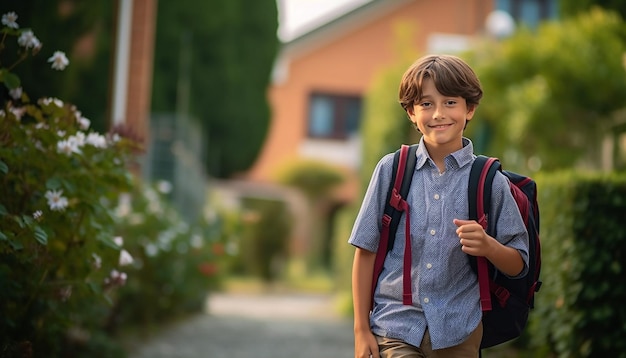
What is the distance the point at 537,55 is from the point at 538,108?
1013 millimetres

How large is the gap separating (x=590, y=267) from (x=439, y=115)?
2.52m

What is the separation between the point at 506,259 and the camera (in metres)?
2.84

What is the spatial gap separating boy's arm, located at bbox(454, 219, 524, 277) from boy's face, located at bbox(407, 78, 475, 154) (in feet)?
0.91

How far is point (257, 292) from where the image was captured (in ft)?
64.4

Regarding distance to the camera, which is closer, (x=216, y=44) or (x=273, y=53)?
(x=216, y=44)

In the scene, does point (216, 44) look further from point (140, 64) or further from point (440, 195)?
point (440, 195)

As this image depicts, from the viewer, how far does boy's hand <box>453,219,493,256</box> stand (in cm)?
273

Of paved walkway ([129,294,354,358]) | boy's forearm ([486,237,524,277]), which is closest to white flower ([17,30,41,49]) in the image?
boy's forearm ([486,237,524,277])

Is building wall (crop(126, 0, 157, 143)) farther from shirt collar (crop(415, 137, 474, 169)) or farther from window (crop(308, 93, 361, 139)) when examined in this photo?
window (crop(308, 93, 361, 139))

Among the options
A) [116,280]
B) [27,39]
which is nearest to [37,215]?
[27,39]

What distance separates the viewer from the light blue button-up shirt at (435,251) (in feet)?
9.42

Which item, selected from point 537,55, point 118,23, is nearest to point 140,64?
point 118,23

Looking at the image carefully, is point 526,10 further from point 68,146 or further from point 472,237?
point 472,237

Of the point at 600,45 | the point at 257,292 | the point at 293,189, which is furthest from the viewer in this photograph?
the point at 293,189
